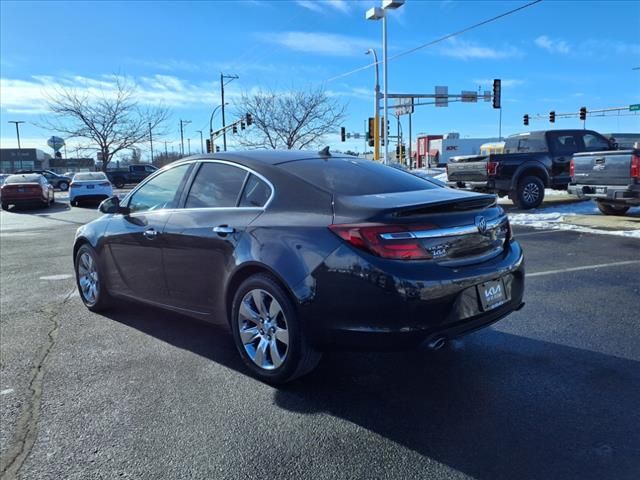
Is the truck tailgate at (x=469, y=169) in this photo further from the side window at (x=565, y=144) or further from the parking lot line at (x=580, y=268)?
the parking lot line at (x=580, y=268)

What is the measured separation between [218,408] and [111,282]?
2360 mm

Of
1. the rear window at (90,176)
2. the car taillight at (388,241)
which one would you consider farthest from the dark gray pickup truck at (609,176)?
the rear window at (90,176)

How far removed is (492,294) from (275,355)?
147 centimetres

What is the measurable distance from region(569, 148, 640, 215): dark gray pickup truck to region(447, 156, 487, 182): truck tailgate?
2385 mm

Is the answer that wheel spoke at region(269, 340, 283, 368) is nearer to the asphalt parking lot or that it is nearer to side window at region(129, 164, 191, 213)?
the asphalt parking lot

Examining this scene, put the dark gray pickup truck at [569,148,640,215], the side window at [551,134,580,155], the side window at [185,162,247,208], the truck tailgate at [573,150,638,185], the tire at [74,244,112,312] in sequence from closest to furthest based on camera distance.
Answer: the side window at [185,162,247,208], the tire at [74,244,112,312], the dark gray pickup truck at [569,148,640,215], the truck tailgate at [573,150,638,185], the side window at [551,134,580,155]

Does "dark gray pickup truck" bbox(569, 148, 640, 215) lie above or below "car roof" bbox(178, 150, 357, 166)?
below

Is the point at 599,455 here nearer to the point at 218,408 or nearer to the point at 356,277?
the point at 356,277

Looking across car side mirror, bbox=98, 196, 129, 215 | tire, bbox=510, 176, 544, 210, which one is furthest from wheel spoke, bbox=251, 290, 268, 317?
tire, bbox=510, 176, 544, 210

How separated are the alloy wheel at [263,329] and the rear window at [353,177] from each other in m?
0.86

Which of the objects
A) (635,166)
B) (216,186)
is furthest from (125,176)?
(216,186)

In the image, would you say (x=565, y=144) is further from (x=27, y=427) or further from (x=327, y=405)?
(x=27, y=427)

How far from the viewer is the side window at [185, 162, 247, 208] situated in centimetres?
383

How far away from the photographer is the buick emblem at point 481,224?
3.29 meters
